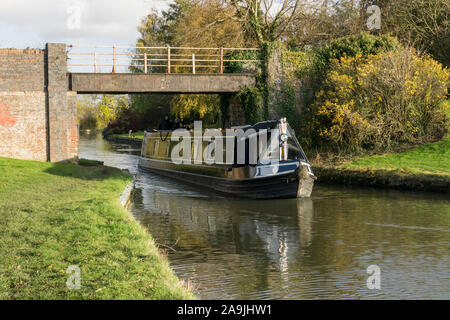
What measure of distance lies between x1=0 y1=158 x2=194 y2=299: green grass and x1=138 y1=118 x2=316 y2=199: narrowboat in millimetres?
3716

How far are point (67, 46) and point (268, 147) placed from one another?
9220 millimetres

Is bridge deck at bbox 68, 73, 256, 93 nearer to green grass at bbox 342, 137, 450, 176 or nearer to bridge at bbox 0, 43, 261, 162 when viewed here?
A: bridge at bbox 0, 43, 261, 162

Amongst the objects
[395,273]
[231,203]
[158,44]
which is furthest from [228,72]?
[158,44]

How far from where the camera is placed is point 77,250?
686cm

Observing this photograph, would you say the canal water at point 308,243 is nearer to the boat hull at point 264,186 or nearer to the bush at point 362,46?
the boat hull at point 264,186

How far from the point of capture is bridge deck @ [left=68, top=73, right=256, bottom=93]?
66.5 ft

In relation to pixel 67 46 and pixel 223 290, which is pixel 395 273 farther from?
pixel 67 46

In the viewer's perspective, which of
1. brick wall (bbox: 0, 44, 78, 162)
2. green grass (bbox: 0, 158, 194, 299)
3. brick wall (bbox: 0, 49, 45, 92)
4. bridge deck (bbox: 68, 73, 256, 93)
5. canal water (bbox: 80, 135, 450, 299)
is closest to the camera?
green grass (bbox: 0, 158, 194, 299)

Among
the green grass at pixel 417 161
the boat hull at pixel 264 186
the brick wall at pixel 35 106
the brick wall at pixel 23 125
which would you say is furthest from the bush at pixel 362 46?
the brick wall at pixel 23 125

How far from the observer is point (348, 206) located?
526 inches

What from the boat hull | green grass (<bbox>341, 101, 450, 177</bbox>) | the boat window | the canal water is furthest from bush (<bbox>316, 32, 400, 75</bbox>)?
the boat hull

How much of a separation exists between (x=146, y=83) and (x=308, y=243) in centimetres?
1303

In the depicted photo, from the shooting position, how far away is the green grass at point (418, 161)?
16.2 metres

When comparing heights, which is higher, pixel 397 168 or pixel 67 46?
pixel 67 46
